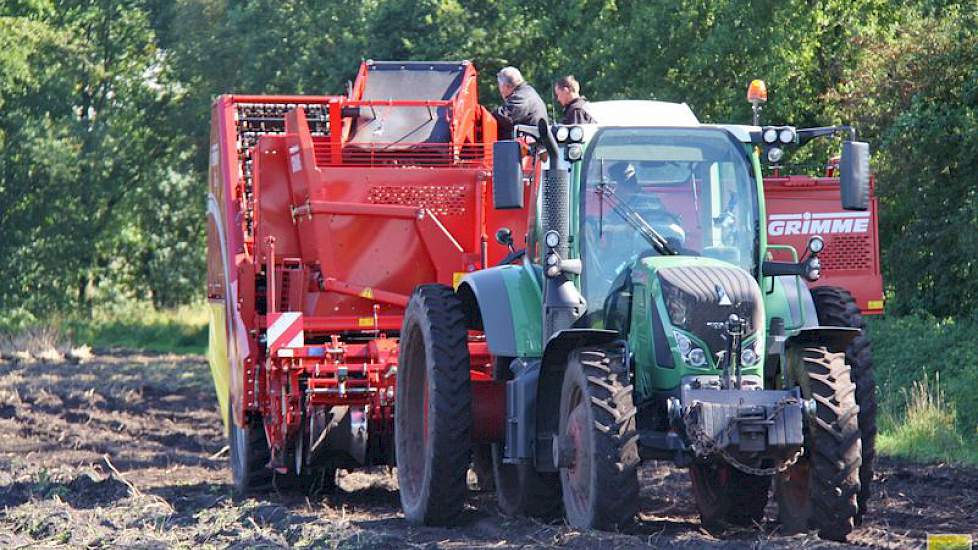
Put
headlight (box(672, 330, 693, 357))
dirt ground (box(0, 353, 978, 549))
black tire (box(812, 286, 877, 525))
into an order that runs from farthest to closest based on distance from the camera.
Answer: dirt ground (box(0, 353, 978, 549)) → black tire (box(812, 286, 877, 525)) → headlight (box(672, 330, 693, 357))

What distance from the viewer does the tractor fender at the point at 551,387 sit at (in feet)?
29.2

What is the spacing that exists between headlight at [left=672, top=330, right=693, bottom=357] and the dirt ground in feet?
3.20

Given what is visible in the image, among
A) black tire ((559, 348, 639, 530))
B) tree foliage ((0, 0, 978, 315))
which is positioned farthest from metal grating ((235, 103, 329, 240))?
tree foliage ((0, 0, 978, 315))

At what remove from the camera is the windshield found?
925cm

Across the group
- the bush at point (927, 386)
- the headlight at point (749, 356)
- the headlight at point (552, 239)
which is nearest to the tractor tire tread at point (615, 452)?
the headlight at point (749, 356)

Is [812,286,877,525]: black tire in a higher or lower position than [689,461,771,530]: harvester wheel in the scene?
higher

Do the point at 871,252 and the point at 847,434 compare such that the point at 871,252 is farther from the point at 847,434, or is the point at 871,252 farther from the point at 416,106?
the point at 847,434

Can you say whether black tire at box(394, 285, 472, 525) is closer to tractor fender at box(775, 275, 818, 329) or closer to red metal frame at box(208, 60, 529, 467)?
red metal frame at box(208, 60, 529, 467)

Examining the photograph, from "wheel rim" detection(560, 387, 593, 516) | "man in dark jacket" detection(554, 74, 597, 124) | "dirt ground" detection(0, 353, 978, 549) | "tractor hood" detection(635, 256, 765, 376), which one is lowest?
"dirt ground" detection(0, 353, 978, 549)

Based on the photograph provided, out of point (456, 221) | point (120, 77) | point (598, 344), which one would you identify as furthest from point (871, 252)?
point (120, 77)

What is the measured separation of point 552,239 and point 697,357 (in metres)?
1.04

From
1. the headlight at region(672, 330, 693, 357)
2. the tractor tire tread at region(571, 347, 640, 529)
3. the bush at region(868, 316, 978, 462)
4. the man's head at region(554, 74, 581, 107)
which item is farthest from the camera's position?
the bush at region(868, 316, 978, 462)

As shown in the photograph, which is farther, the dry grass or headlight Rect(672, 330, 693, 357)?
the dry grass

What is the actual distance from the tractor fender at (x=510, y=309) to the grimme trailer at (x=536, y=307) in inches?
0.6
